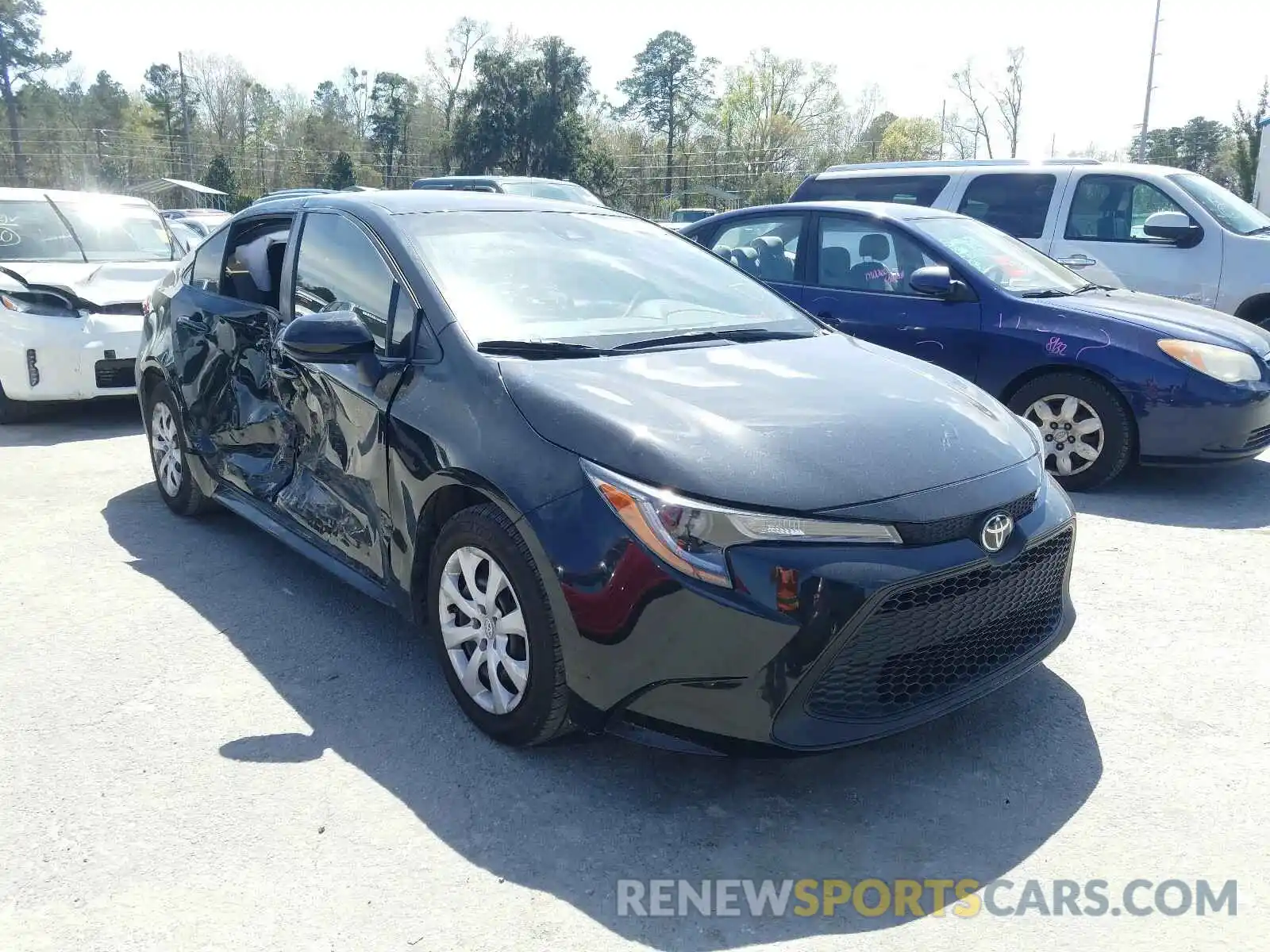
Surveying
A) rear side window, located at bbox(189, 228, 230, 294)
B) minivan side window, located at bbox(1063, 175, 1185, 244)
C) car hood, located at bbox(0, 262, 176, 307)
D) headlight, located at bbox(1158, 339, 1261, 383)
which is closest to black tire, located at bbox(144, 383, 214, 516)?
rear side window, located at bbox(189, 228, 230, 294)

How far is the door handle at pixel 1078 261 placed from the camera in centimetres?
775

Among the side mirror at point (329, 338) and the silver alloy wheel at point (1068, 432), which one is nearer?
the side mirror at point (329, 338)

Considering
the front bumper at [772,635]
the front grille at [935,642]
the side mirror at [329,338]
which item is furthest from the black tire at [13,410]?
the front grille at [935,642]

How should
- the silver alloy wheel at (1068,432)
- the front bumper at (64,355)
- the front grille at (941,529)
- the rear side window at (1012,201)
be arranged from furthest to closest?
the rear side window at (1012,201)
the front bumper at (64,355)
the silver alloy wheel at (1068,432)
the front grille at (941,529)

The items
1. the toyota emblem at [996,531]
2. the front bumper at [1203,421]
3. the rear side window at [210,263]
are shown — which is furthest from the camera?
the front bumper at [1203,421]

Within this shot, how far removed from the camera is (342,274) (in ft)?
12.7

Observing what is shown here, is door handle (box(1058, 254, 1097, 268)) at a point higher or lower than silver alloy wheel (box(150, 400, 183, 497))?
higher

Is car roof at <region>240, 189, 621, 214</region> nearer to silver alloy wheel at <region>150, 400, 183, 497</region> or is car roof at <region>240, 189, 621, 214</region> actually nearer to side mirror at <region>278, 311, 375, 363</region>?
side mirror at <region>278, 311, 375, 363</region>

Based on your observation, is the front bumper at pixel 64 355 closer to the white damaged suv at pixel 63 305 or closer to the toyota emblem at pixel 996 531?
the white damaged suv at pixel 63 305

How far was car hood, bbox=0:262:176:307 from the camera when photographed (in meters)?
7.66

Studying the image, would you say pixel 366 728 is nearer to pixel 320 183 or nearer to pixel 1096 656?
pixel 1096 656

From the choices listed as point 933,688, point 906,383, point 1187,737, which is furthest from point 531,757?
point 1187,737

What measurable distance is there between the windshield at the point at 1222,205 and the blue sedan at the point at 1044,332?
2.18m

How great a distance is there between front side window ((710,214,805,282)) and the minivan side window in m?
2.81
